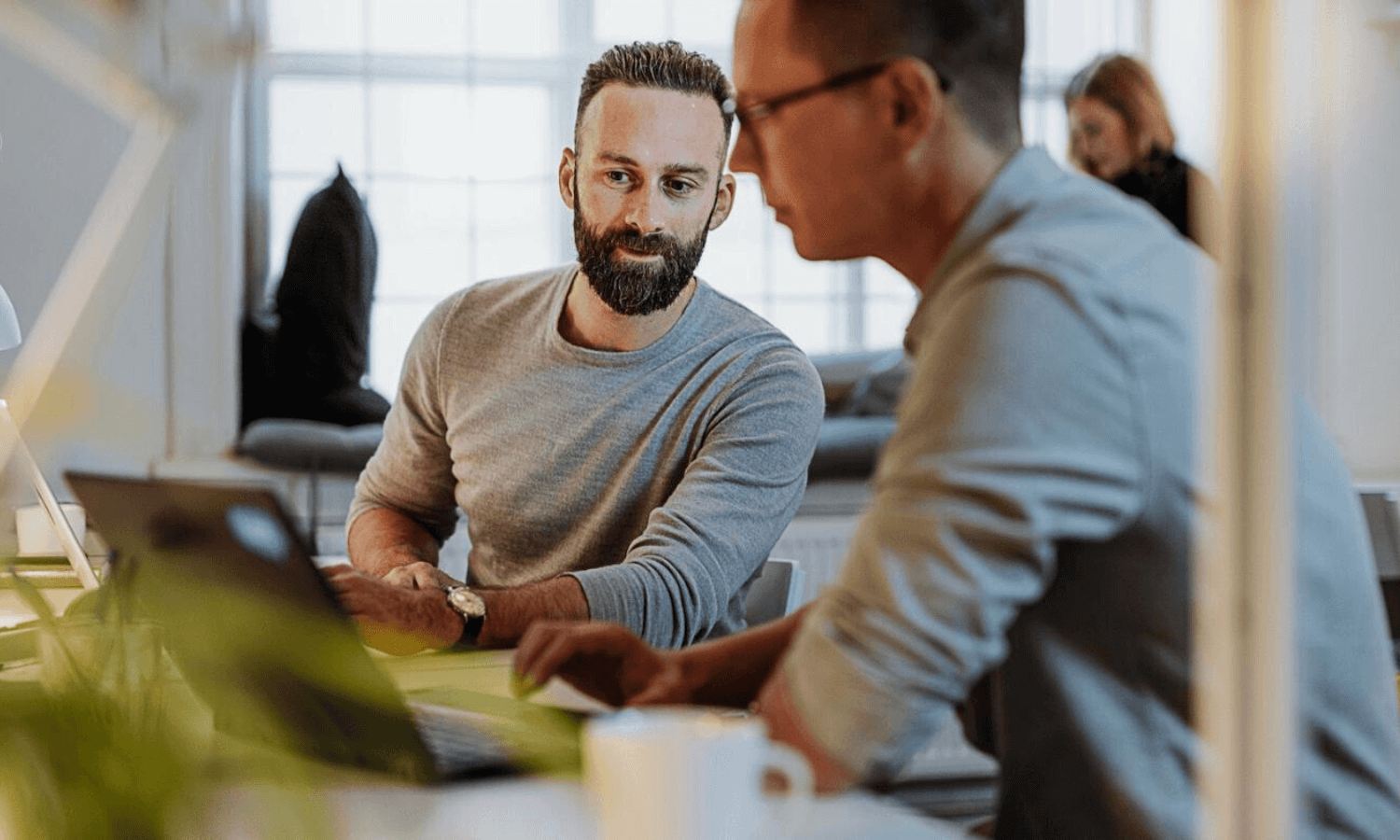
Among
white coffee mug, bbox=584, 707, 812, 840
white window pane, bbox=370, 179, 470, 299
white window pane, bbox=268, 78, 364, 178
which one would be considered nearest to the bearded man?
white coffee mug, bbox=584, 707, 812, 840

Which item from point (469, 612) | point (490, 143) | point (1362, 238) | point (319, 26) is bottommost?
point (469, 612)

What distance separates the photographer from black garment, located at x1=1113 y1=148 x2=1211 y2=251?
0.60 meters

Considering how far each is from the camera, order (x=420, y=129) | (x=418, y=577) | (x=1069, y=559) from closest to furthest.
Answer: (x=1069, y=559) → (x=418, y=577) → (x=420, y=129)

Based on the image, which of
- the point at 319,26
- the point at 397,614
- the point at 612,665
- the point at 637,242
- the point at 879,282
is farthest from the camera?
the point at 879,282

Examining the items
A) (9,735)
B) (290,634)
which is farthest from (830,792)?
(9,735)

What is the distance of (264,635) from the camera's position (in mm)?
699

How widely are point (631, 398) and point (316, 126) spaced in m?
1.61

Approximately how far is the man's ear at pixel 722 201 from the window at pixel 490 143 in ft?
4.49

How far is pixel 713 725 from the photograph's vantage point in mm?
490

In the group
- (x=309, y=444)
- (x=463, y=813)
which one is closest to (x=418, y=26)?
(x=309, y=444)

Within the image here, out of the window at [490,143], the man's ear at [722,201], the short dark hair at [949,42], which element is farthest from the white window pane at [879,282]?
the short dark hair at [949,42]

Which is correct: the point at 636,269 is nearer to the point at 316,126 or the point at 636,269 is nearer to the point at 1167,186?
the point at 1167,186

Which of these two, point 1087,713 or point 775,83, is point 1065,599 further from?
point 775,83

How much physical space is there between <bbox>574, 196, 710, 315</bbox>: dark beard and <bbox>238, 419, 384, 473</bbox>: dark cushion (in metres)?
0.36
